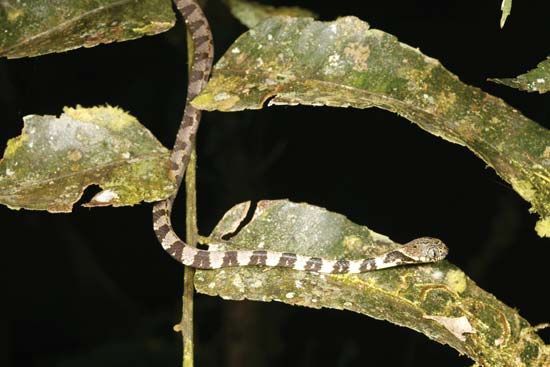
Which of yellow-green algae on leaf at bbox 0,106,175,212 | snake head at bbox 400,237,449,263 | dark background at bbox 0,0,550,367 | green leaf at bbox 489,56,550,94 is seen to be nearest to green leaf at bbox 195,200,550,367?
yellow-green algae on leaf at bbox 0,106,175,212

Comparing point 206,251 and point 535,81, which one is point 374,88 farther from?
point 206,251

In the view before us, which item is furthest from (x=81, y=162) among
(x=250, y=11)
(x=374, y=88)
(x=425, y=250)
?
(x=425, y=250)

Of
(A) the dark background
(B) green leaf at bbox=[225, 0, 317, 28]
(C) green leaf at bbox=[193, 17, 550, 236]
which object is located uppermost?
(B) green leaf at bbox=[225, 0, 317, 28]

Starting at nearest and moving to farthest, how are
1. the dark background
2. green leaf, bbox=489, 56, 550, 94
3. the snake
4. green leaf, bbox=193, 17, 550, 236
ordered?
green leaf, bbox=489, 56, 550, 94
green leaf, bbox=193, 17, 550, 236
the snake
the dark background

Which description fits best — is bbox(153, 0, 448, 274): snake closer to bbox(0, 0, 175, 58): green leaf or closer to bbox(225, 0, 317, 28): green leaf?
bbox(225, 0, 317, 28): green leaf

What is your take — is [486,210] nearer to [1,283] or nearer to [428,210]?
[428,210]

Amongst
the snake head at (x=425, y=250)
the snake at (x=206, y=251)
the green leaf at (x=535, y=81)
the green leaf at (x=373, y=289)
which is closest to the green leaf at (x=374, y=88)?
the green leaf at (x=535, y=81)
